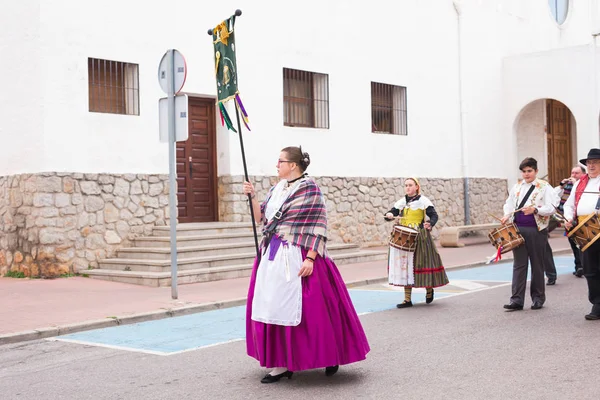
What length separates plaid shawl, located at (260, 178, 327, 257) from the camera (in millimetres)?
5934

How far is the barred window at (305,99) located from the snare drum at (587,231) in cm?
938

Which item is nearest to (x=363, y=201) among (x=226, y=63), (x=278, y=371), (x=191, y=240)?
(x=191, y=240)

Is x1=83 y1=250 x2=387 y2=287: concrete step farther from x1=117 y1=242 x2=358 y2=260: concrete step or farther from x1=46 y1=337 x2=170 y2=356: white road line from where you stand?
x1=46 y1=337 x2=170 y2=356: white road line

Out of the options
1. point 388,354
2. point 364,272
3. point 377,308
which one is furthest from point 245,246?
point 388,354

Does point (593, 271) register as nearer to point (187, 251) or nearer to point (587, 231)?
point (587, 231)

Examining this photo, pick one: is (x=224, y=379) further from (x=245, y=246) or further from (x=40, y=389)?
(x=245, y=246)

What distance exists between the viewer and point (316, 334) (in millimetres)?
5746

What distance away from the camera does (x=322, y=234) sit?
5973mm

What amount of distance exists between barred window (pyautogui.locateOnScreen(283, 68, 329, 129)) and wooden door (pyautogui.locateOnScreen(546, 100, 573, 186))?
10240 mm

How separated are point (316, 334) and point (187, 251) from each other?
772cm

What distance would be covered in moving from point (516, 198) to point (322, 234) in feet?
13.2

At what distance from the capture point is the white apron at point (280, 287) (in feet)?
18.8

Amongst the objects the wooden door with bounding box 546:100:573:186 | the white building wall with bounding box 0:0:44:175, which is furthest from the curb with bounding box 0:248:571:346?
the wooden door with bounding box 546:100:573:186

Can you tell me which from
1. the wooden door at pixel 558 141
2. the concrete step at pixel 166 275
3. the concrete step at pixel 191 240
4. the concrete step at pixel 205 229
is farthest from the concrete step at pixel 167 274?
the wooden door at pixel 558 141
